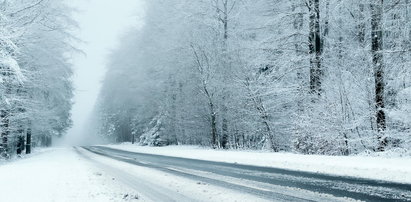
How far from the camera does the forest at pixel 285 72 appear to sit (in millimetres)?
12266

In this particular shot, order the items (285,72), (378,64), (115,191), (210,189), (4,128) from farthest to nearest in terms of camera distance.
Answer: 1. (4,128)
2. (285,72)
3. (378,64)
4. (115,191)
5. (210,189)

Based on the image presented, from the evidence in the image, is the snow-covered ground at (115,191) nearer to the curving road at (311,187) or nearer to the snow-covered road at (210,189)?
the snow-covered road at (210,189)

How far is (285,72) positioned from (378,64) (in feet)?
15.1

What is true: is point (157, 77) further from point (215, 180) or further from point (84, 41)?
point (215, 180)

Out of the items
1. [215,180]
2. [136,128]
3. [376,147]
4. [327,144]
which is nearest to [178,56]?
[327,144]

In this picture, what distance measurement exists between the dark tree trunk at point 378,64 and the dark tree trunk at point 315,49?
2764 millimetres

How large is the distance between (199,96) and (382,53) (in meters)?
14.4

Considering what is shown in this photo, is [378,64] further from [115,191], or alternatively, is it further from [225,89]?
[225,89]

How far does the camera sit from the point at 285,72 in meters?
16.2

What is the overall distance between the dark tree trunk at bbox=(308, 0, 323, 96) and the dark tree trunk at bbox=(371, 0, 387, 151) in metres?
2.76

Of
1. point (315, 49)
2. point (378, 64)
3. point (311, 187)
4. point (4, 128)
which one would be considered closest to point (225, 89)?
point (315, 49)

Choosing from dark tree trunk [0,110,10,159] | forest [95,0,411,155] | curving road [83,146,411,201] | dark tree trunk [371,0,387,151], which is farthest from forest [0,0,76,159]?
dark tree trunk [371,0,387,151]

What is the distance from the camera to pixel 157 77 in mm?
31109

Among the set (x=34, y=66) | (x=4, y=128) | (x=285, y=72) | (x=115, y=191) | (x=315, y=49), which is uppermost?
(x=34, y=66)
